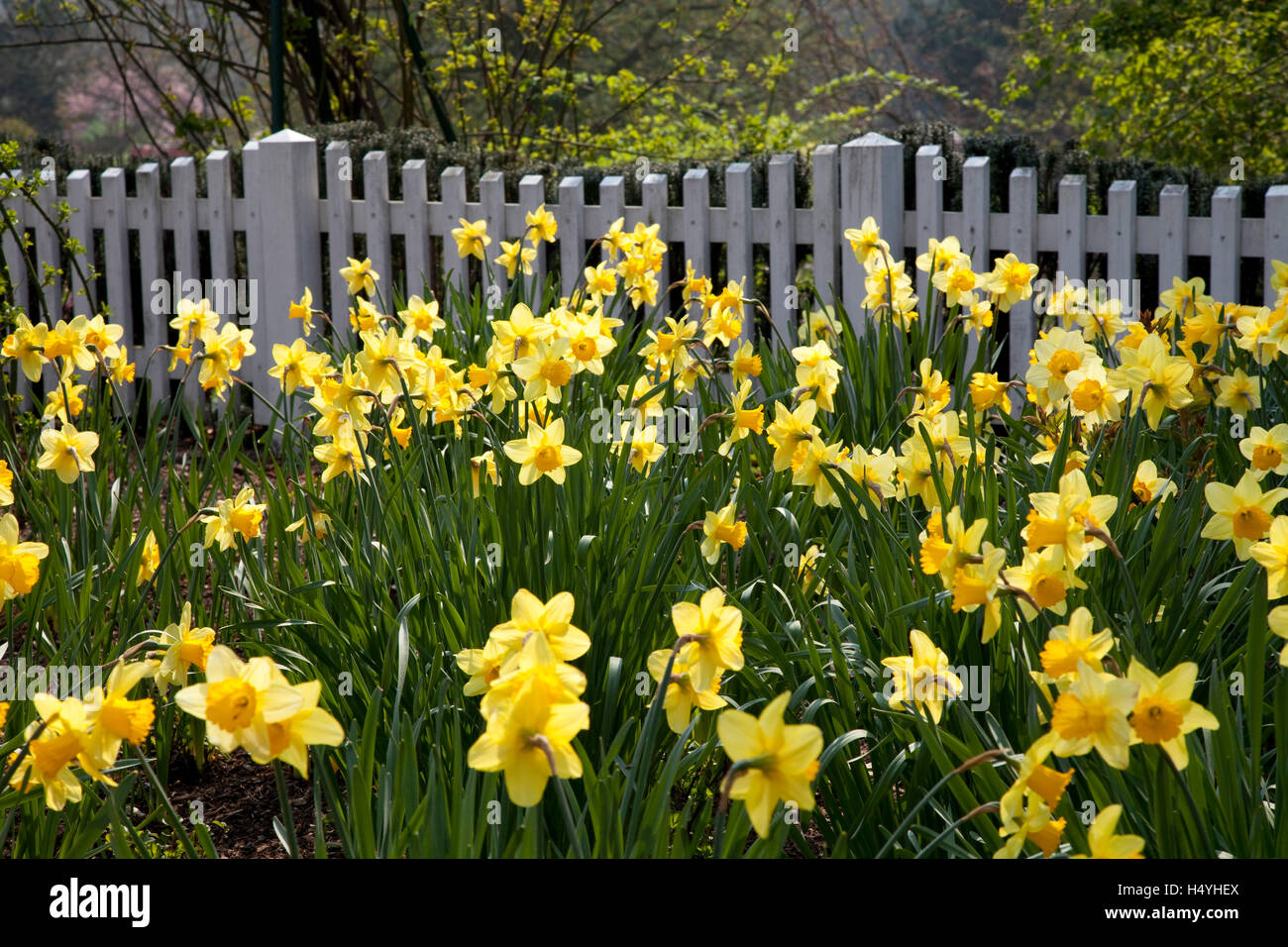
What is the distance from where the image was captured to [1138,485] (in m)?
1.85

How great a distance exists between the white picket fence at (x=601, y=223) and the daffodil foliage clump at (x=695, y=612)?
142cm

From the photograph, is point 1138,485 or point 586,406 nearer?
point 1138,485

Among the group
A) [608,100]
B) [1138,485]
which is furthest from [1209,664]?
[608,100]

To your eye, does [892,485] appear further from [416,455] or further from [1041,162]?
[1041,162]

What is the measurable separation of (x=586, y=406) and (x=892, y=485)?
34.4 inches

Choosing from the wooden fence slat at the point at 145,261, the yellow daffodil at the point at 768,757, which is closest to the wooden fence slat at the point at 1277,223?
the yellow daffodil at the point at 768,757

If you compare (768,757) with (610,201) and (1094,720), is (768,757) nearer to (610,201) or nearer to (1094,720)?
(1094,720)

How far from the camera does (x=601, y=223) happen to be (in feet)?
15.4

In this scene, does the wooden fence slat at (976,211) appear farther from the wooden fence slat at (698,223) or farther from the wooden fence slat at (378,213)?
the wooden fence slat at (378,213)

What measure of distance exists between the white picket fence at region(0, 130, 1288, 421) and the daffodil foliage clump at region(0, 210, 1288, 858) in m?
1.42

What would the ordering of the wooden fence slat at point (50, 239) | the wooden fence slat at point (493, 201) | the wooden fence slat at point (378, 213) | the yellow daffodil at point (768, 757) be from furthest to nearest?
the wooden fence slat at point (50, 239)
the wooden fence slat at point (378, 213)
the wooden fence slat at point (493, 201)
the yellow daffodil at point (768, 757)

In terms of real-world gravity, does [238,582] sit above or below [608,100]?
below

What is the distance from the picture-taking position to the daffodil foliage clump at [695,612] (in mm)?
1115

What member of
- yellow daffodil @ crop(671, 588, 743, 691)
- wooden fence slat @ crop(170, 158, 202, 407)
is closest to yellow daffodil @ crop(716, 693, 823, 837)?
yellow daffodil @ crop(671, 588, 743, 691)
